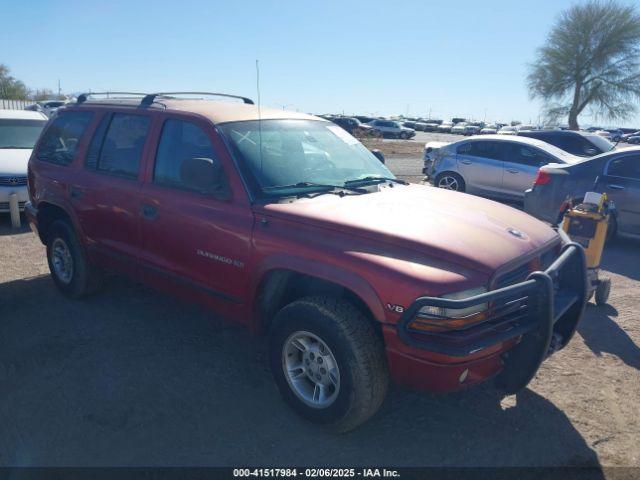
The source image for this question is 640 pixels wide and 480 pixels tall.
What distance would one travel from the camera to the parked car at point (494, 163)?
35.2ft

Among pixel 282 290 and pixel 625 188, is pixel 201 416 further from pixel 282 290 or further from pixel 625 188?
pixel 625 188

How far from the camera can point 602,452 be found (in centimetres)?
323

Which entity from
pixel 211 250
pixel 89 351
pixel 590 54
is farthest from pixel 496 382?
pixel 590 54

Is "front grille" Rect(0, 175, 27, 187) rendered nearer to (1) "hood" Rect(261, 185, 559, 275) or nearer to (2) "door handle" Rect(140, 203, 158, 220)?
(2) "door handle" Rect(140, 203, 158, 220)

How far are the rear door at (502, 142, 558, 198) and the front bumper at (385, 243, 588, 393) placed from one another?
317 inches

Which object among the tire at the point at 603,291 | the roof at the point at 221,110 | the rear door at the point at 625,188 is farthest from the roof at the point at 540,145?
the roof at the point at 221,110

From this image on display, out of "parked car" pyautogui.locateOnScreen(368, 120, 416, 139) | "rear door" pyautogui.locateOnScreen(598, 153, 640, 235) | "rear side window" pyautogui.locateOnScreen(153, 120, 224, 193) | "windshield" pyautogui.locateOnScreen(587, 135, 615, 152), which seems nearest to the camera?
"rear side window" pyautogui.locateOnScreen(153, 120, 224, 193)

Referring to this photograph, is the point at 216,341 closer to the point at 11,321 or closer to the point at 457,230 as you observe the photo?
the point at 11,321

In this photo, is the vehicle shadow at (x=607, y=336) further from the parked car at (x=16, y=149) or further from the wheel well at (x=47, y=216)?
the parked car at (x=16, y=149)

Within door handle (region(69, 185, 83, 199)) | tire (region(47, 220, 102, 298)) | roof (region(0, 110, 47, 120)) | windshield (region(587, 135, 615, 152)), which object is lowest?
tire (region(47, 220, 102, 298))

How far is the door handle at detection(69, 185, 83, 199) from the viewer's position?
4.82 m

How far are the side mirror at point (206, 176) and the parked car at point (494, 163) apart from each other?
8.41m

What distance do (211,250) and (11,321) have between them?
7.65ft

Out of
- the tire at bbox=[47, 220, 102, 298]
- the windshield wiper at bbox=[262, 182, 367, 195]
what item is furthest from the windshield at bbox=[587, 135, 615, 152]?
the tire at bbox=[47, 220, 102, 298]
